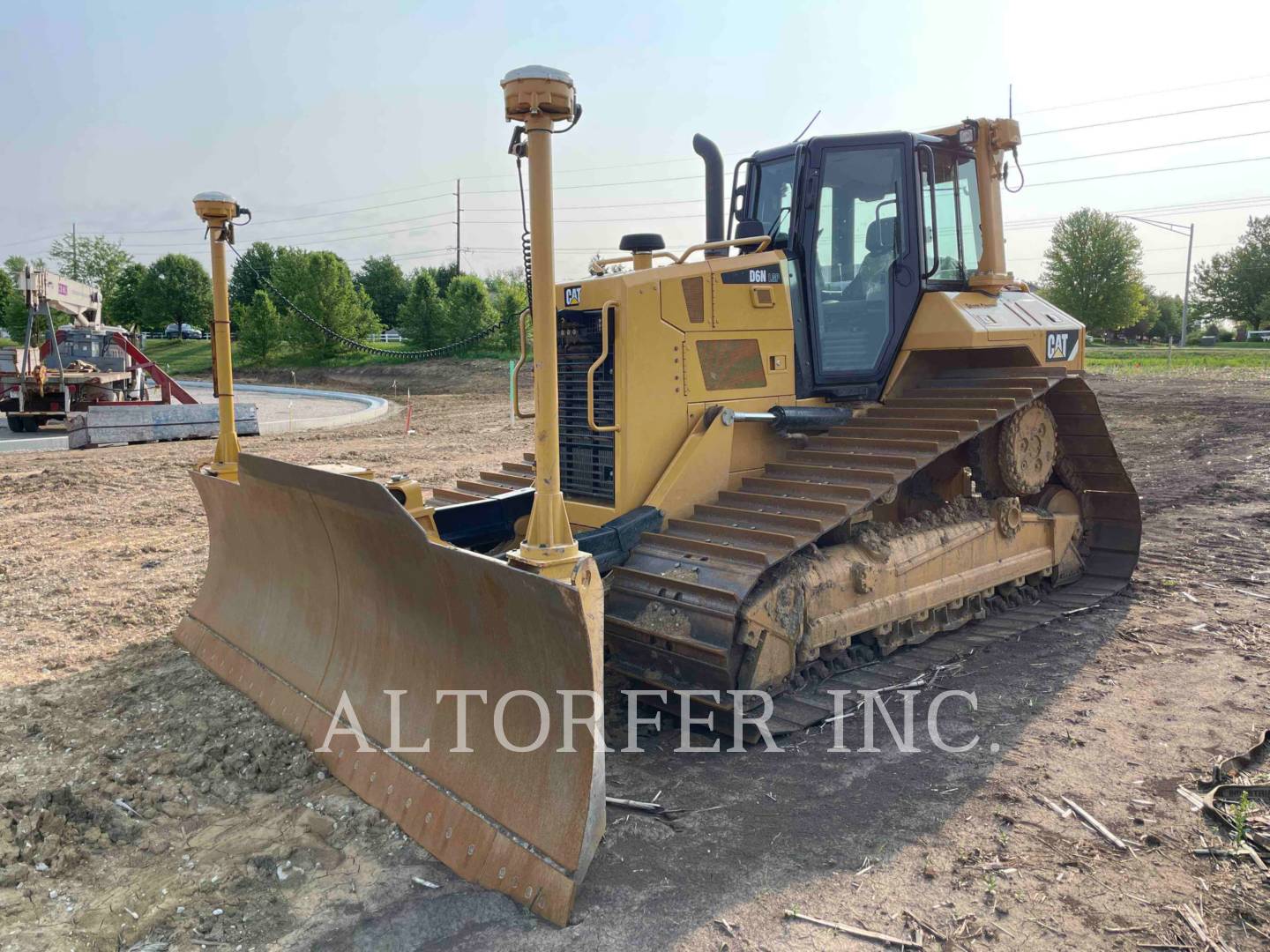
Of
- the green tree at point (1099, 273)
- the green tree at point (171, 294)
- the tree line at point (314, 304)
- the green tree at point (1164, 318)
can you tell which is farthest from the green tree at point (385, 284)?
the green tree at point (1164, 318)

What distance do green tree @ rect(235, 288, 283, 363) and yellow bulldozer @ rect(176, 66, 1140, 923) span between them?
3971cm

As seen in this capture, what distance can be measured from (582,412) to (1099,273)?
54.7 metres

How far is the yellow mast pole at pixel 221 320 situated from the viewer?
19.5 ft

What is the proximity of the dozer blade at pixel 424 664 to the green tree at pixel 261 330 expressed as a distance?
40.4 metres

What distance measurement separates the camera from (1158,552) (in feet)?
26.7

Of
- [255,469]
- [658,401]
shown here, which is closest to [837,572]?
[658,401]

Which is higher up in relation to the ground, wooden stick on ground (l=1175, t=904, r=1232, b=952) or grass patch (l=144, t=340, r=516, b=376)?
grass patch (l=144, t=340, r=516, b=376)

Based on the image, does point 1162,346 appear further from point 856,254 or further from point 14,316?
point 14,316

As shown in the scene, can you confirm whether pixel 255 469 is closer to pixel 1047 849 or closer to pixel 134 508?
pixel 1047 849

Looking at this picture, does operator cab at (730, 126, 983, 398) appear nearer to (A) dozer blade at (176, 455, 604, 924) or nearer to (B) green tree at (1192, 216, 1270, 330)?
(A) dozer blade at (176, 455, 604, 924)

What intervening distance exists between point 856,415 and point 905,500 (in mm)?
768

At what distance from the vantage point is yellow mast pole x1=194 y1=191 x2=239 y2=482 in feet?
19.5

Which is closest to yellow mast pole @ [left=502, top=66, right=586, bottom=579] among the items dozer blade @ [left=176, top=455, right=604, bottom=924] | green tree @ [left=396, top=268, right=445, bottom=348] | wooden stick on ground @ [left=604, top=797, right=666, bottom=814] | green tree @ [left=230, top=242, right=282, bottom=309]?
dozer blade @ [left=176, top=455, right=604, bottom=924]

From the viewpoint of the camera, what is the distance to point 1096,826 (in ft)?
12.1
